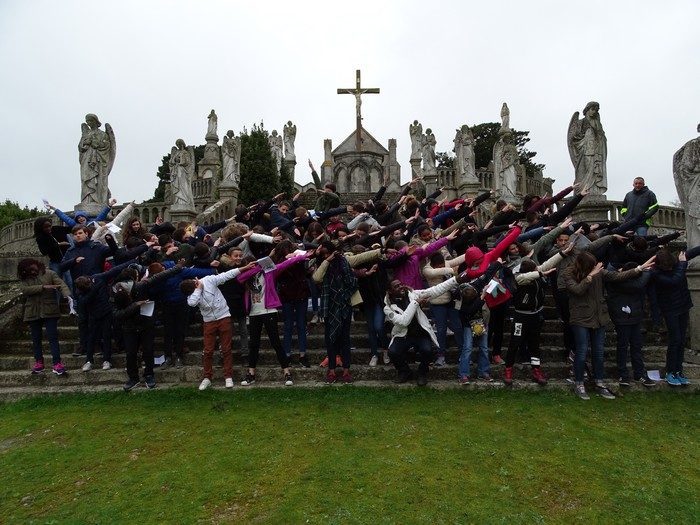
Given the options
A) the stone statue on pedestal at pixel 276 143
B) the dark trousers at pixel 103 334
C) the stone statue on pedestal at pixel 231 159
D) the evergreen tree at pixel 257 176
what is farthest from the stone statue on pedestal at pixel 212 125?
the dark trousers at pixel 103 334

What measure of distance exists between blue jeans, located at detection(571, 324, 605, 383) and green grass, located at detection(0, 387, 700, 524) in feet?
1.30

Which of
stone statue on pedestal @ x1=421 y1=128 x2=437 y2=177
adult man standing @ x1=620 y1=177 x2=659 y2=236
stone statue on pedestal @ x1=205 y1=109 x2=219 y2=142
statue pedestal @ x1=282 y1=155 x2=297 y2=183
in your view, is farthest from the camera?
statue pedestal @ x1=282 y1=155 x2=297 y2=183

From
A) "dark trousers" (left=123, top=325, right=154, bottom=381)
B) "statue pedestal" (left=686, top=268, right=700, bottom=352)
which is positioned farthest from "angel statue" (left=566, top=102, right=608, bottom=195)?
"dark trousers" (left=123, top=325, right=154, bottom=381)

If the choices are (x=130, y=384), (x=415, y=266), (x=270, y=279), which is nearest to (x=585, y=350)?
(x=415, y=266)

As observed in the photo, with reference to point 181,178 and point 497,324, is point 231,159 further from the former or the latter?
point 497,324

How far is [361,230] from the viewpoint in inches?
303

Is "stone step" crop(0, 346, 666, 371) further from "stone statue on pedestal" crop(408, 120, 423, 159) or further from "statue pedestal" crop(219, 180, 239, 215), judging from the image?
"stone statue on pedestal" crop(408, 120, 423, 159)

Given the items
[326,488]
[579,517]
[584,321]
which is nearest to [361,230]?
[584,321]

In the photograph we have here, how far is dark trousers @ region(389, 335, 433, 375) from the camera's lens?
6398 mm

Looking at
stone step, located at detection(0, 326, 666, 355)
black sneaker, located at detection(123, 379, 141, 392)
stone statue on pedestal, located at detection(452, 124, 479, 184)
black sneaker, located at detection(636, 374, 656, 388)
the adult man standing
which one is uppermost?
stone statue on pedestal, located at detection(452, 124, 479, 184)

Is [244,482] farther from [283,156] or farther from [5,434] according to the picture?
[283,156]

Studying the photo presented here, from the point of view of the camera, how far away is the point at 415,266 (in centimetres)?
712

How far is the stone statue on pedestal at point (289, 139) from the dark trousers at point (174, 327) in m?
30.3

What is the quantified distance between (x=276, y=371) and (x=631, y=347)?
202 inches
